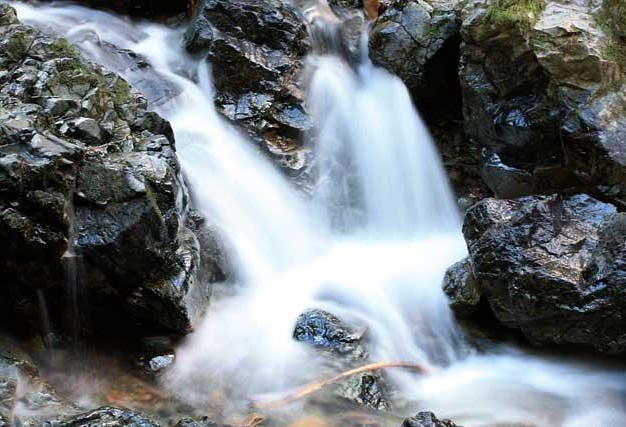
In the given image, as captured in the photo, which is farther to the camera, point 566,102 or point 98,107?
point 566,102

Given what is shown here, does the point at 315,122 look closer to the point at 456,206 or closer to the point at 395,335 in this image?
the point at 456,206

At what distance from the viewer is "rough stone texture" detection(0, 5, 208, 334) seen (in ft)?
12.2

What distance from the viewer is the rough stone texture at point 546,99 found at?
5.33 metres

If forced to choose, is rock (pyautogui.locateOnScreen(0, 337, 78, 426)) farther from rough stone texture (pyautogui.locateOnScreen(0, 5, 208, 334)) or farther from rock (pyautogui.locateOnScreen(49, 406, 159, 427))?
rough stone texture (pyautogui.locateOnScreen(0, 5, 208, 334))

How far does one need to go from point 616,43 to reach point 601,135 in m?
1.01

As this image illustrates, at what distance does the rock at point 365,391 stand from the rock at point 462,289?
1.24m

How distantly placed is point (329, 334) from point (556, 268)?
72.5 inches

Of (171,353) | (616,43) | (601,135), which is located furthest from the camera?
(616,43)

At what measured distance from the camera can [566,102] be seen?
552cm

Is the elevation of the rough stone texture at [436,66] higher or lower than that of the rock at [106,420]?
higher

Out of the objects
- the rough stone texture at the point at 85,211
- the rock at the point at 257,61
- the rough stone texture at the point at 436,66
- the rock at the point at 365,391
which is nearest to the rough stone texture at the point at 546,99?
the rough stone texture at the point at 436,66

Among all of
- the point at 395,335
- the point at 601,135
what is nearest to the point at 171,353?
the point at 395,335

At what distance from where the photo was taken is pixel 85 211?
398 centimetres

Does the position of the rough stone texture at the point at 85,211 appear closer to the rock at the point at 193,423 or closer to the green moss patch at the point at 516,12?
the rock at the point at 193,423
